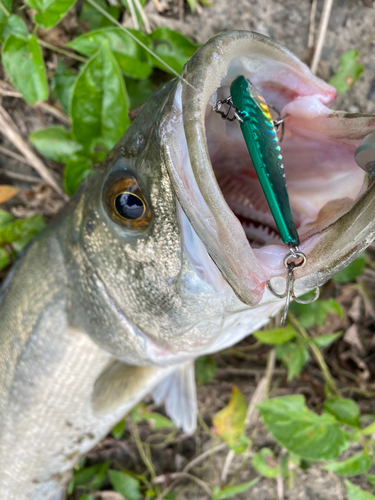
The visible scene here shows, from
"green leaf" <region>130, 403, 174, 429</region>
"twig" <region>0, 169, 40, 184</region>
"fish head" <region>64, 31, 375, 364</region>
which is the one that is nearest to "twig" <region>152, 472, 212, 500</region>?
"green leaf" <region>130, 403, 174, 429</region>

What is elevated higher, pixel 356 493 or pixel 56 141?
pixel 56 141

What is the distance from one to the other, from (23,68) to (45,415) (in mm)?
1375

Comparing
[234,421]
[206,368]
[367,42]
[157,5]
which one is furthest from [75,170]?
[234,421]

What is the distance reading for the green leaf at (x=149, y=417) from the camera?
212 cm

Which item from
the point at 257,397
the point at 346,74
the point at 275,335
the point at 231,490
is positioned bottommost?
the point at 231,490

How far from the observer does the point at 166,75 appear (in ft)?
5.42

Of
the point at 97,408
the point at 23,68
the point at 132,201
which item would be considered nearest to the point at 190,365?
the point at 97,408

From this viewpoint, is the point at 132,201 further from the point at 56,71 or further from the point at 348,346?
the point at 348,346

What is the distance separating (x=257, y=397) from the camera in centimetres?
215

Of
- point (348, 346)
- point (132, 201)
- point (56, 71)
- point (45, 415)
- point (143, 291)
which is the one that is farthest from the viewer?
point (348, 346)

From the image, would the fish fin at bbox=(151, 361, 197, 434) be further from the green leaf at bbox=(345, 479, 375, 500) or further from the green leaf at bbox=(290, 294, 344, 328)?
the green leaf at bbox=(345, 479, 375, 500)

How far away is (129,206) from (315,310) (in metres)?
1.22

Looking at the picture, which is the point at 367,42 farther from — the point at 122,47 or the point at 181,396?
the point at 181,396

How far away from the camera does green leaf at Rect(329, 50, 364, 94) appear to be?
1.53 meters
